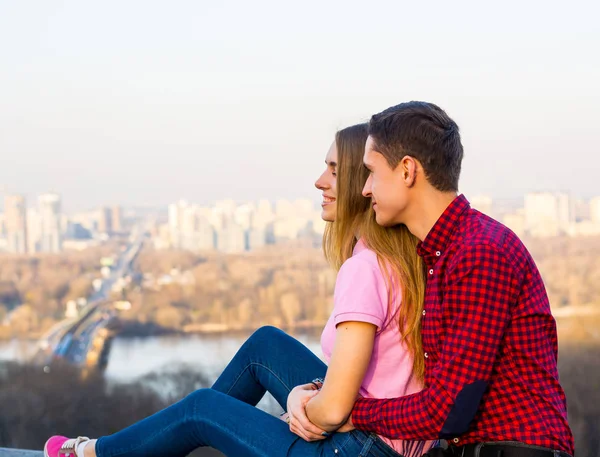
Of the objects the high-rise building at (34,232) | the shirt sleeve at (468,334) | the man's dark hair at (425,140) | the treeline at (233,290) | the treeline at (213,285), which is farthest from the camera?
the high-rise building at (34,232)

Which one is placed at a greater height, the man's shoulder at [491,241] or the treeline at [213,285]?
the man's shoulder at [491,241]

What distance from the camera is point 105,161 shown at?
24.8m

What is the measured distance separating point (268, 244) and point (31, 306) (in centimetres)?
652

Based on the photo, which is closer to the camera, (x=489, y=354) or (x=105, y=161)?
(x=489, y=354)

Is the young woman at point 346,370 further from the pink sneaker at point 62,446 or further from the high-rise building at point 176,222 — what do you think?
the high-rise building at point 176,222

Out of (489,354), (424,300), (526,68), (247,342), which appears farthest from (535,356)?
(526,68)

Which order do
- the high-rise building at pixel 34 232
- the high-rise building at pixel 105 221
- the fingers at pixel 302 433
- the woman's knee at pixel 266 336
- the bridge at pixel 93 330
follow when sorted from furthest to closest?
the high-rise building at pixel 105 221 < the high-rise building at pixel 34 232 < the bridge at pixel 93 330 < the woman's knee at pixel 266 336 < the fingers at pixel 302 433

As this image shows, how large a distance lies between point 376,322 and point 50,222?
18721 millimetres

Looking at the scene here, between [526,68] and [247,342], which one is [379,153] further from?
[526,68]

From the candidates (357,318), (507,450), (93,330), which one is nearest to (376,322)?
(357,318)

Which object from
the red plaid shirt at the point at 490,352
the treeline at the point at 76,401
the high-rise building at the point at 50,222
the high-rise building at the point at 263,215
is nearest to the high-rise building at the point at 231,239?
the high-rise building at the point at 263,215

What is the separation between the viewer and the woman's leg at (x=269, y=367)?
165 centimetres

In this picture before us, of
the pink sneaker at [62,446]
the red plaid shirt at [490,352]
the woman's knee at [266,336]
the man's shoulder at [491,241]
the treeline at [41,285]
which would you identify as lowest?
the treeline at [41,285]

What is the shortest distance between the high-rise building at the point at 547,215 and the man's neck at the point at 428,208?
1262 cm
